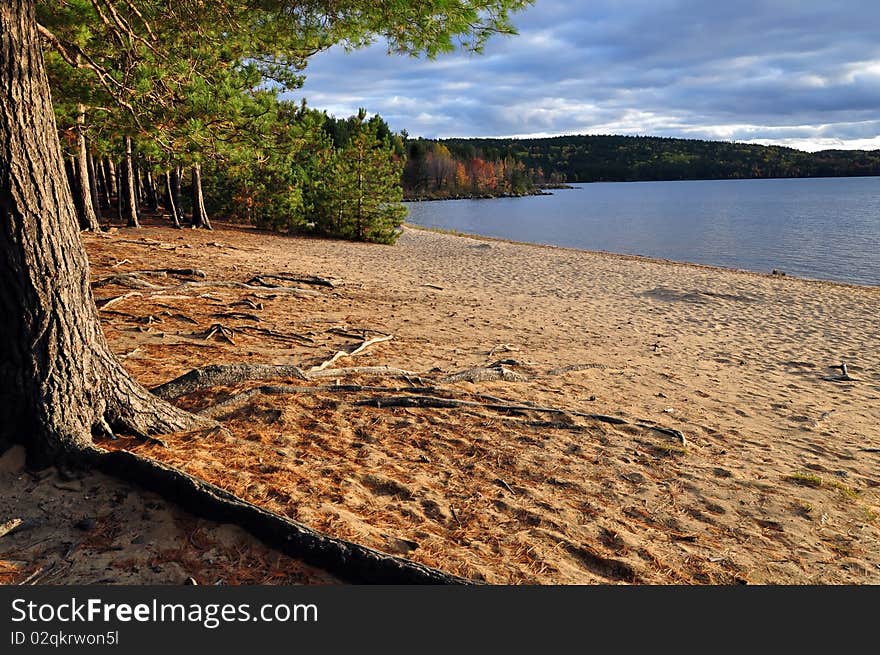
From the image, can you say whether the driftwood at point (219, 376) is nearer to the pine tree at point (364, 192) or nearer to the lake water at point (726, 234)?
the pine tree at point (364, 192)

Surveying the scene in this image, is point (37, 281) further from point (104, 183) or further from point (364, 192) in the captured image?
point (104, 183)

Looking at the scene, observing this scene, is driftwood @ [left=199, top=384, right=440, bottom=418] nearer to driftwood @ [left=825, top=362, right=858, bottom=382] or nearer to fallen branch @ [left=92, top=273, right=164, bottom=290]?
fallen branch @ [left=92, top=273, right=164, bottom=290]

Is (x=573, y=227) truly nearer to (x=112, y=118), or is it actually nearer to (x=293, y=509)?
(x=112, y=118)

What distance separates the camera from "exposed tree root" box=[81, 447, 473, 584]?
2.88 meters

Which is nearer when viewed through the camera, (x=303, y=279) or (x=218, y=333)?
(x=218, y=333)

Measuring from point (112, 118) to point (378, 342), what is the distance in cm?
553

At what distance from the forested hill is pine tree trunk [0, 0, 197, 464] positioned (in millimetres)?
146607

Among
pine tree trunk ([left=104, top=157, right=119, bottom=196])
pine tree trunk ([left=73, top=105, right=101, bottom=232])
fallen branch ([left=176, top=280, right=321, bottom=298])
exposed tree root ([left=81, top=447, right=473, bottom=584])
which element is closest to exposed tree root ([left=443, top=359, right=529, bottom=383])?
exposed tree root ([left=81, top=447, right=473, bottom=584])

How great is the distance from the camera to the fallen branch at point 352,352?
22.5 feet

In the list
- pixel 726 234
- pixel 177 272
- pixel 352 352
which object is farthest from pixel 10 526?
pixel 726 234

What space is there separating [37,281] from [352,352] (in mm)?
4636

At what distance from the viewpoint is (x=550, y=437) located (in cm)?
556

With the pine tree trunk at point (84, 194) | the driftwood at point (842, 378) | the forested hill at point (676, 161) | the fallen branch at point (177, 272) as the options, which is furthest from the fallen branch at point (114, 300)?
the forested hill at point (676, 161)

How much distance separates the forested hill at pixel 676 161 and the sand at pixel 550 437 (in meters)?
139
